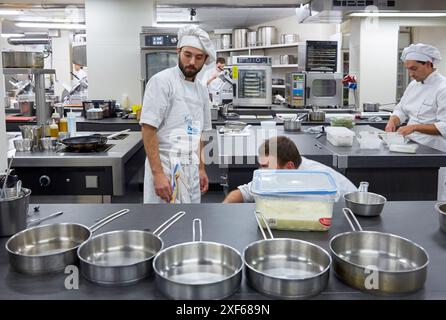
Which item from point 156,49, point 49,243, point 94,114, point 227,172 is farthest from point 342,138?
point 156,49

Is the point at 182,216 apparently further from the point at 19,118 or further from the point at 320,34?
the point at 320,34

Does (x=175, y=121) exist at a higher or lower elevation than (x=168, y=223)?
higher

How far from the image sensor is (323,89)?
5.63 m

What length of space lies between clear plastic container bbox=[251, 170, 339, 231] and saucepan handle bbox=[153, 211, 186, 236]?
310mm

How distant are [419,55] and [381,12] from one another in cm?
181

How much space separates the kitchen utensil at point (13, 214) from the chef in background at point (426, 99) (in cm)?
290

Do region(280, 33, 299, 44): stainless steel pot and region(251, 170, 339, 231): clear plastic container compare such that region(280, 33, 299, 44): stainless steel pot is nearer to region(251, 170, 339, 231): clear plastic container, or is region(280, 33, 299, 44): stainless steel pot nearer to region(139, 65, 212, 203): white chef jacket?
region(139, 65, 212, 203): white chef jacket

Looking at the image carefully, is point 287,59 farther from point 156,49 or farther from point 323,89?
point 156,49

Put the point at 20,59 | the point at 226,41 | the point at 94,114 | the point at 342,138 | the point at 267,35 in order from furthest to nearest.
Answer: the point at 226,41, the point at 267,35, the point at 94,114, the point at 20,59, the point at 342,138

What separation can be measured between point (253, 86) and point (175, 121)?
3001mm

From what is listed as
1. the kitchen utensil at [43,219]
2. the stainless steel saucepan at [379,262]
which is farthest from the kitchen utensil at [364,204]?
the kitchen utensil at [43,219]

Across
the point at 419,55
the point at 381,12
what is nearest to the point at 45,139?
the point at 419,55

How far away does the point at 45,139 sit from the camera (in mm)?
3182

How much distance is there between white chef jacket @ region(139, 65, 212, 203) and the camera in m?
2.61
